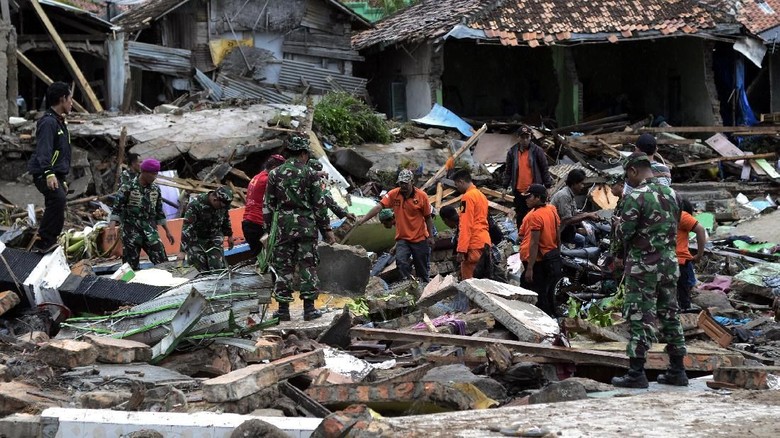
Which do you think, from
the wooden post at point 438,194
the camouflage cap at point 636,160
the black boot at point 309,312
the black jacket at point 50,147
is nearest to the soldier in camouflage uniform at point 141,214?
the black jacket at point 50,147

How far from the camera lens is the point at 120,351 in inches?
326

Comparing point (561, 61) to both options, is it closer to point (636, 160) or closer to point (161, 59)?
point (161, 59)

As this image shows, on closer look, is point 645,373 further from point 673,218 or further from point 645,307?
point 673,218

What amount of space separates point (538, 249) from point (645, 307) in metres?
3.16

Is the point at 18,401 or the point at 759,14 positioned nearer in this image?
the point at 18,401

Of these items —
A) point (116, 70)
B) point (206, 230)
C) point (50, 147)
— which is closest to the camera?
point (50, 147)

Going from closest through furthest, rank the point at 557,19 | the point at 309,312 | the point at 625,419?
1. the point at 625,419
2. the point at 309,312
3. the point at 557,19

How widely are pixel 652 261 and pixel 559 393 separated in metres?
1.34

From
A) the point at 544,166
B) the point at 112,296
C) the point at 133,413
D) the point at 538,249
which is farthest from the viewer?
the point at 544,166

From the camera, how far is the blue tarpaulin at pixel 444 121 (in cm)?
2350

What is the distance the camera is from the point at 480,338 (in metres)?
8.63

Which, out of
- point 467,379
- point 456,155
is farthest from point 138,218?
point 456,155

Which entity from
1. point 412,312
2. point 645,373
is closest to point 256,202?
point 412,312

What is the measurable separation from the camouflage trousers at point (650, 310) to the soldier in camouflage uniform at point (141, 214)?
6195 millimetres
